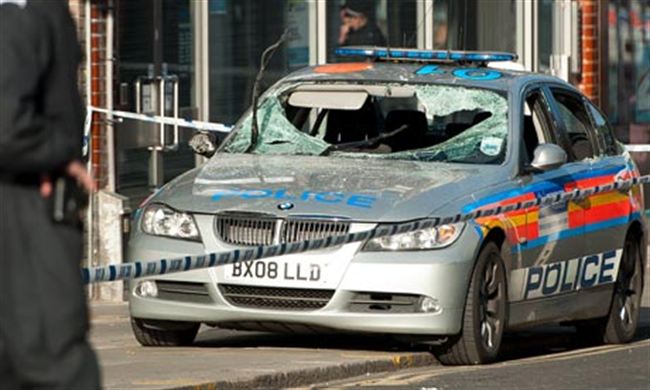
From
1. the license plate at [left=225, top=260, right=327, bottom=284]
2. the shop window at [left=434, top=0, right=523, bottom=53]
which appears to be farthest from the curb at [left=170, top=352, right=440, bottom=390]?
the shop window at [left=434, top=0, right=523, bottom=53]

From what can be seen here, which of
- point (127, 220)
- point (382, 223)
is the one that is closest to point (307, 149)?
point (382, 223)

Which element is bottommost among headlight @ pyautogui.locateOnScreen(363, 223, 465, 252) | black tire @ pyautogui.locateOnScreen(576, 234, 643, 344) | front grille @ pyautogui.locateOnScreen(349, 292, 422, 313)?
black tire @ pyautogui.locateOnScreen(576, 234, 643, 344)

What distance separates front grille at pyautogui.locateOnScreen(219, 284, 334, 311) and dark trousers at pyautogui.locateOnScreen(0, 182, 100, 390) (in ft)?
16.2

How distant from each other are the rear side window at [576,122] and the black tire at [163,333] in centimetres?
276

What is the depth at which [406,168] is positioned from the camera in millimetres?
10953

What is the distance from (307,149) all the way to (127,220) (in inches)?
138

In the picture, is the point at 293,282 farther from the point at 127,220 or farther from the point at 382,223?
the point at 127,220

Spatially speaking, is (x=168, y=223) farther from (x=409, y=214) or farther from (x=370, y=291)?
(x=409, y=214)

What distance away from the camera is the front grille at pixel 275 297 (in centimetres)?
1014

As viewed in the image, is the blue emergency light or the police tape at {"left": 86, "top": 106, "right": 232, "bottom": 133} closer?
the blue emergency light

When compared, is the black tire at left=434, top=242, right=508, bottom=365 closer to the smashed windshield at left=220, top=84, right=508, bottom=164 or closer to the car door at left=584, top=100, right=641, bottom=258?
the smashed windshield at left=220, top=84, right=508, bottom=164

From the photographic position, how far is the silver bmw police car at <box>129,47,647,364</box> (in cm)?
1016

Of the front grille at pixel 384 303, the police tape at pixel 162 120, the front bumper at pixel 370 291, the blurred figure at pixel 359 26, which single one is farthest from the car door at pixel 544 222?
the blurred figure at pixel 359 26

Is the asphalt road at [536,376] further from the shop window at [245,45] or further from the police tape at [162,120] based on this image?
the shop window at [245,45]
